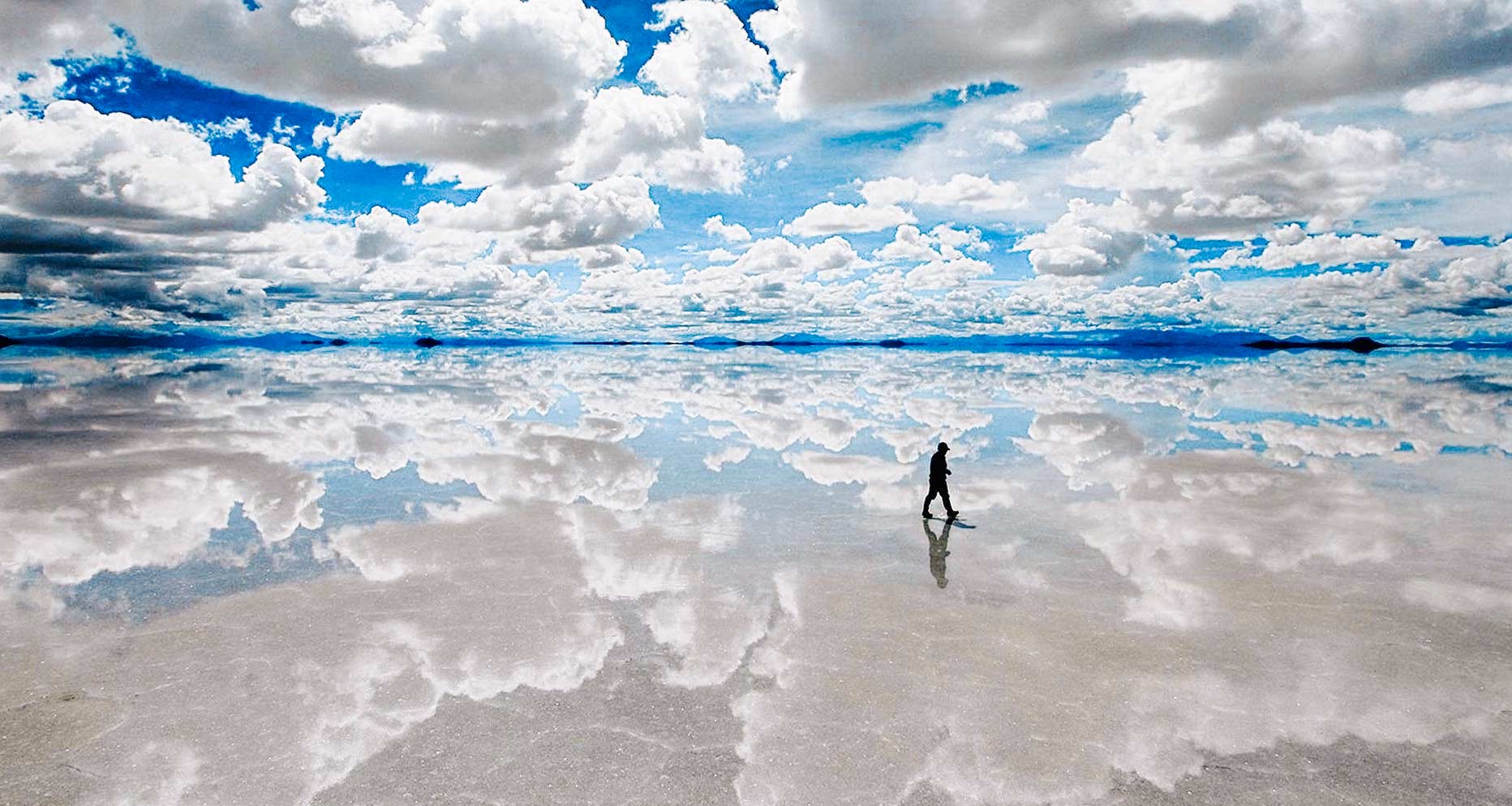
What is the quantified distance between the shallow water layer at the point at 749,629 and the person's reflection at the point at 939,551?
94 millimetres

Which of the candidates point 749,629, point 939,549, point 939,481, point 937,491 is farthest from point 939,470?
point 749,629

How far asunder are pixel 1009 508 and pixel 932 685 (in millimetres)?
9285

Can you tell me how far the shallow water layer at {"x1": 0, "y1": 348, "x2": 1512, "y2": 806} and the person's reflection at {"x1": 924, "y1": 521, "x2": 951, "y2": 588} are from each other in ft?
0.31

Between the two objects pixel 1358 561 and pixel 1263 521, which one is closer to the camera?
pixel 1358 561

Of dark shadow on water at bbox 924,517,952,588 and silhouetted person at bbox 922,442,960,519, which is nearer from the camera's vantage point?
dark shadow on water at bbox 924,517,952,588

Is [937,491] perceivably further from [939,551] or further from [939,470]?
[939,551]

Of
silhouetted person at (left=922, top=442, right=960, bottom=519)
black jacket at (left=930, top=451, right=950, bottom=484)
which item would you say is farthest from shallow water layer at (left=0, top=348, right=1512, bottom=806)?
black jacket at (left=930, top=451, right=950, bottom=484)

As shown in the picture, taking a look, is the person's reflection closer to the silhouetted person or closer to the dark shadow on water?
the dark shadow on water

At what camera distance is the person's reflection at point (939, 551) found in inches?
494

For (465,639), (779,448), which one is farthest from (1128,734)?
(779,448)

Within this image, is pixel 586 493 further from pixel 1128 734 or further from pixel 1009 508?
pixel 1128 734

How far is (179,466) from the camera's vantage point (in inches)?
846

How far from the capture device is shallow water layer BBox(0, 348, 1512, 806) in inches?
281

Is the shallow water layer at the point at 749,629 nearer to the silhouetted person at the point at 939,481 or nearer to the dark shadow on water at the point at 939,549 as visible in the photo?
the dark shadow on water at the point at 939,549
